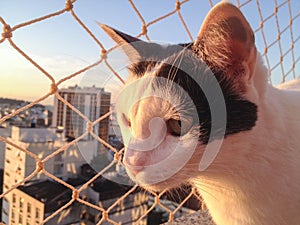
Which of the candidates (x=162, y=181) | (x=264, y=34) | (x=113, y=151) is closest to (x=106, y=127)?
(x=113, y=151)

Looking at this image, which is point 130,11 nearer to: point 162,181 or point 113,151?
point 113,151

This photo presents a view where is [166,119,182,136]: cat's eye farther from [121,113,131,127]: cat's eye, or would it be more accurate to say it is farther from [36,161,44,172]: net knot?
[36,161,44,172]: net knot

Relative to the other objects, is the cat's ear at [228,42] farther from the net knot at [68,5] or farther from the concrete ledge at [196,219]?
the concrete ledge at [196,219]

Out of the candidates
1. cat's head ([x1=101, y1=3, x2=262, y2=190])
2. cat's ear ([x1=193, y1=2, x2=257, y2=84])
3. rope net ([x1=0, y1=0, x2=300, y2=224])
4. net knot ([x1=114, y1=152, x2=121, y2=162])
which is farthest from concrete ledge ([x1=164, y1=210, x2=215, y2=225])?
cat's ear ([x1=193, y1=2, x2=257, y2=84])

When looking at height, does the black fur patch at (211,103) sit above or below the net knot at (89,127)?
above

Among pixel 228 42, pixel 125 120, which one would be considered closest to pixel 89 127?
pixel 125 120

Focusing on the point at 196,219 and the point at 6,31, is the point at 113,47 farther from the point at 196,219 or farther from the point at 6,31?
the point at 196,219

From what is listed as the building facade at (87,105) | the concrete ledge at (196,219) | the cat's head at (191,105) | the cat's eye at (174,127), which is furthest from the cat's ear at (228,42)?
the concrete ledge at (196,219)

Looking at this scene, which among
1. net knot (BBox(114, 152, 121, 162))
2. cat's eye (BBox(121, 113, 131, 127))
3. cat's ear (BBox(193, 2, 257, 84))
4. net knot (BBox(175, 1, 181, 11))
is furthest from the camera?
net knot (BBox(175, 1, 181, 11))
